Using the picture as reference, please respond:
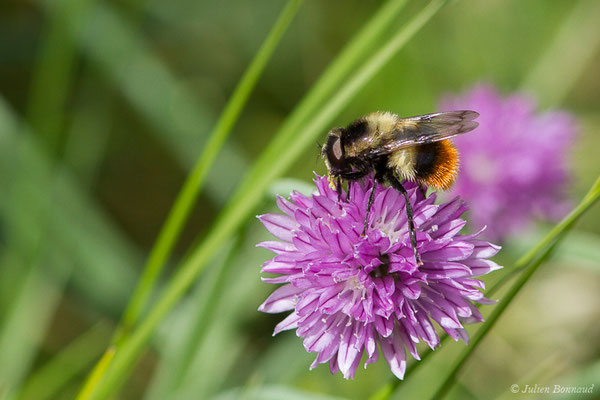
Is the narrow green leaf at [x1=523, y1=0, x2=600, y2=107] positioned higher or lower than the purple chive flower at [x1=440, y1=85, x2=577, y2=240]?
higher

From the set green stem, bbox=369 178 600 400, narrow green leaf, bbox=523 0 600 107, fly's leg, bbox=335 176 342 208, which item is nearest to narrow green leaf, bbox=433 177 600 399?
green stem, bbox=369 178 600 400

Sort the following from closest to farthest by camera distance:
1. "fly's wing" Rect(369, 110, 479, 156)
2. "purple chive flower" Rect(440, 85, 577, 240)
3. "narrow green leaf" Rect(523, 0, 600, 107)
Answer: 1. "fly's wing" Rect(369, 110, 479, 156)
2. "purple chive flower" Rect(440, 85, 577, 240)
3. "narrow green leaf" Rect(523, 0, 600, 107)

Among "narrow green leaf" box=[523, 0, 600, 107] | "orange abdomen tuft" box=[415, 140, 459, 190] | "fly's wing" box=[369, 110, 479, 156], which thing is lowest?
"orange abdomen tuft" box=[415, 140, 459, 190]

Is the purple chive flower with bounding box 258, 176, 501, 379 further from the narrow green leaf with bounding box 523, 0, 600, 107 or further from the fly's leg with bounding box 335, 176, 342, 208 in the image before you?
the narrow green leaf with bounding box 523, 0, 600, 107

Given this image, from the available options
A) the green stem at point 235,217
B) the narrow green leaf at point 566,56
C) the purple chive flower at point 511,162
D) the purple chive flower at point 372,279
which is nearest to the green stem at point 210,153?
the green stem at point 235,217

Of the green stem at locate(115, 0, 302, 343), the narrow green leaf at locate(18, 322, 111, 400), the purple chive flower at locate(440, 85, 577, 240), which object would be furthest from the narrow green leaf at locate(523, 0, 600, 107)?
the narrow green leaf at locate(18, 322, 111, 400)

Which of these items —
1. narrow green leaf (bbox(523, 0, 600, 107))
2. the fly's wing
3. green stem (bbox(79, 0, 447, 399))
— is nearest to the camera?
the fly's wing

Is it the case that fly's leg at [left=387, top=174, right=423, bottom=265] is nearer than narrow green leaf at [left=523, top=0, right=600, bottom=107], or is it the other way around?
fly's leg at [left=387, top=174, right=423, bottom=265]

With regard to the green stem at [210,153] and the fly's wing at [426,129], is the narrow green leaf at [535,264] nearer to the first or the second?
the fly's wing at [426,129]
